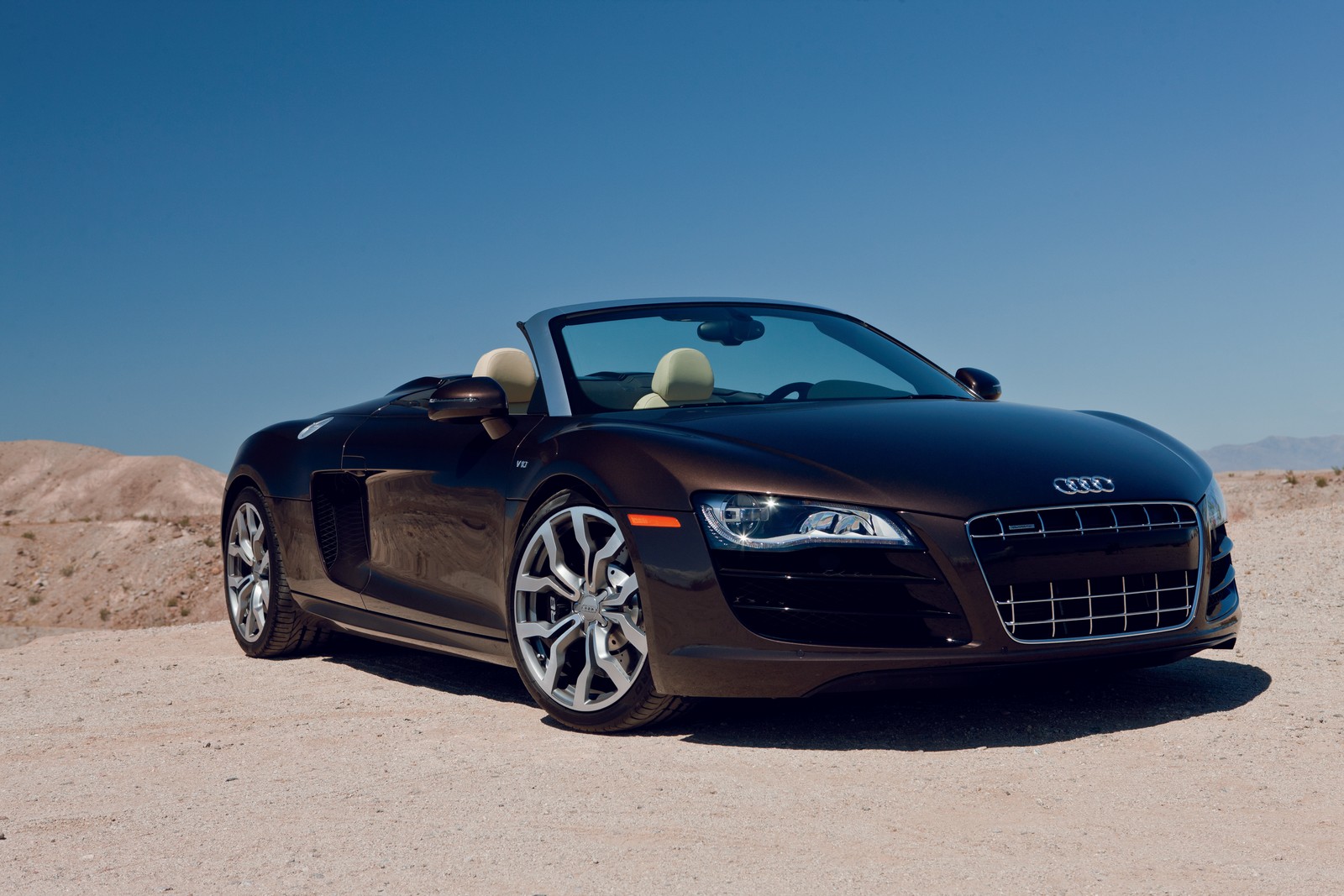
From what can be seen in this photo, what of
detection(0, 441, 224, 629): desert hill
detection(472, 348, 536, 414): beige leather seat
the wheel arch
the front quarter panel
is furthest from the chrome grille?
detection(0, 441, 224, 629): desert hill

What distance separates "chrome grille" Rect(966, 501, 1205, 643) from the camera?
Result: 406 cm

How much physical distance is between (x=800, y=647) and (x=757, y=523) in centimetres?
39

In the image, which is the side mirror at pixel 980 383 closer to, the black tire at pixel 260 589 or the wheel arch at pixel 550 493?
the wheel arch at pixel 550 493

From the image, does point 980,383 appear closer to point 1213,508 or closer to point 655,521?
point 1213,508

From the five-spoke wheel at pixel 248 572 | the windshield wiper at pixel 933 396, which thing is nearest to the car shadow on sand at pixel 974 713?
the windshield wiper at pixel 933 396

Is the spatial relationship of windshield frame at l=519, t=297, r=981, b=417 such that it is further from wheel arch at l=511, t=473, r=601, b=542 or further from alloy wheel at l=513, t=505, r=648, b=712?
alloy wheel at l=513, t=505, r=648, b=712

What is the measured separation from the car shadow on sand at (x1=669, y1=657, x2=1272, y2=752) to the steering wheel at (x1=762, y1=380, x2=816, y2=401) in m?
1.22

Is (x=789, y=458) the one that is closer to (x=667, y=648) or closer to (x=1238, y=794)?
(x=667, y=648)

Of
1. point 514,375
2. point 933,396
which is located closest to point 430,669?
point 514,375

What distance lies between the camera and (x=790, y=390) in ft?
18.2

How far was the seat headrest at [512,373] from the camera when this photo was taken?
5844 mm

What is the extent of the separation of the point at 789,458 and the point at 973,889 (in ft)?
5.54

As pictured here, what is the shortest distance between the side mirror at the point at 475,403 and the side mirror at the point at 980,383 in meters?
2.12

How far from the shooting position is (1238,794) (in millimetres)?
3535
